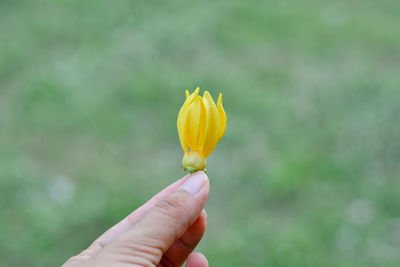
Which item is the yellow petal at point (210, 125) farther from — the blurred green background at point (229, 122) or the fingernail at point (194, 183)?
the blurred green background at point (229, 122)

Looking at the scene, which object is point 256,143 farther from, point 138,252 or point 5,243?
point 138,252

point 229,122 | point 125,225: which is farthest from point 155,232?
point 229,122

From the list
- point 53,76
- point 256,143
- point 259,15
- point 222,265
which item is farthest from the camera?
point 259,15

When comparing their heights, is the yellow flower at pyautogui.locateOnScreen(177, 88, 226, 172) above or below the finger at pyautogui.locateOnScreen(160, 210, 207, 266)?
above

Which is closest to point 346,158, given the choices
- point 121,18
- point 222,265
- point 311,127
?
point 311,127

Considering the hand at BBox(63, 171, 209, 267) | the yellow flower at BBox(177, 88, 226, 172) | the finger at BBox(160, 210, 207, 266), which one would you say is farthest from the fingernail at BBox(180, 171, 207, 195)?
the finger at BBox(160, 210, 207, 266)

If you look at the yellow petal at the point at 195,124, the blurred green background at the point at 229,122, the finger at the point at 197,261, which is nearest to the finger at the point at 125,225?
the yellow petal at the point at 195,124

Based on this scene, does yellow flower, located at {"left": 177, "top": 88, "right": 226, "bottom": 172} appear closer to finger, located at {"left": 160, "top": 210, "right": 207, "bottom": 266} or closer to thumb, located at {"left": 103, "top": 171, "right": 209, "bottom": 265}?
thumb, located at {"left": 103, "top": 171, "right": 209, "bottom": 265}
